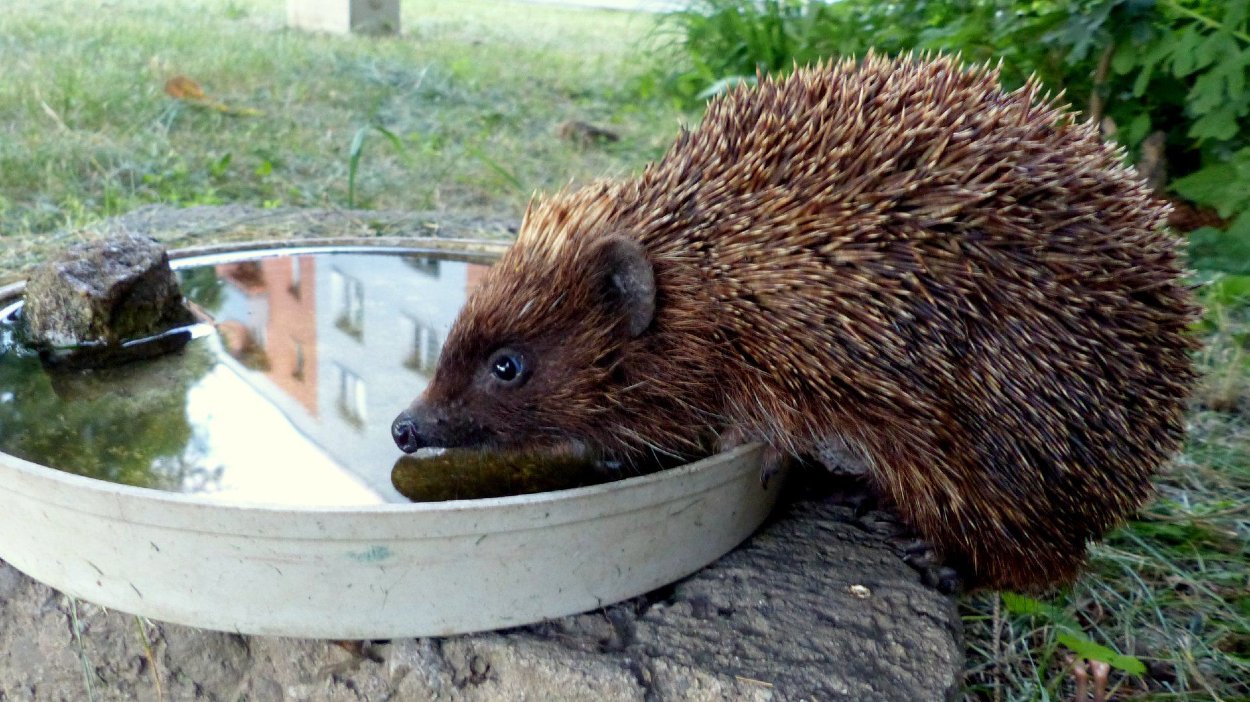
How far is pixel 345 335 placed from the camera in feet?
8.77

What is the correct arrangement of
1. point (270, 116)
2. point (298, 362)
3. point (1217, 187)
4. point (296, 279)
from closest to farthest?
point (298, 362), point (296, 279), point (1217, 187), point (270, 116)

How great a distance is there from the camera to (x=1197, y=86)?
362 cm

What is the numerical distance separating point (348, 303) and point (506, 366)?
920mm

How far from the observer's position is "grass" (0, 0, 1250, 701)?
232cm

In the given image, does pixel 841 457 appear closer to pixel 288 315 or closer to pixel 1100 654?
pixel 1100 654

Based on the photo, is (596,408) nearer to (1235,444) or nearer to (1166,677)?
(1166,677)

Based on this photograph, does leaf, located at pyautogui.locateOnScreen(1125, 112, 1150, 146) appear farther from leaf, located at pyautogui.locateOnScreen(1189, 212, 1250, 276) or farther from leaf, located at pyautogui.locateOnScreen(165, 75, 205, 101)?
leaf, located at pyautogui.locateOnScreen(165, 75, 205, 101)

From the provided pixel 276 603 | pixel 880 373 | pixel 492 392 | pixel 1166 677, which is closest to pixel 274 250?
pixel 492 392

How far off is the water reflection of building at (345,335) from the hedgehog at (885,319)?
0.24 metres

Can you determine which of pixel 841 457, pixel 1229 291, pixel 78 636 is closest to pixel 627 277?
pixel 841 457

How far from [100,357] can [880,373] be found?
1.82m

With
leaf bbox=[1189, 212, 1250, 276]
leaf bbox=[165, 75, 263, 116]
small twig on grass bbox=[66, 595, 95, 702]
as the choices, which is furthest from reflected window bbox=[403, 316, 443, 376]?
leaf bbox=[165, 75, 263, 116]

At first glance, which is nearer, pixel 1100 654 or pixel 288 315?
pixel 1100 654

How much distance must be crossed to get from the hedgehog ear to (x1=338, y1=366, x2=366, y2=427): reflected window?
63 cm
